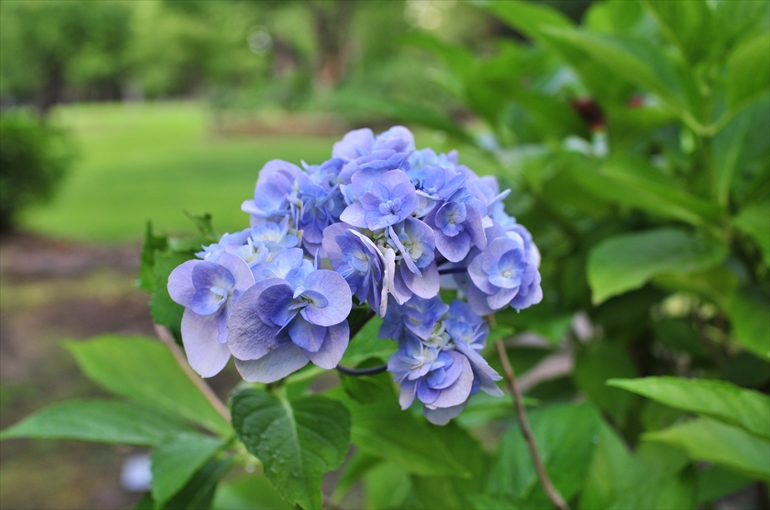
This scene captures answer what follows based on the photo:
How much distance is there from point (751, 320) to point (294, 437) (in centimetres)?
68

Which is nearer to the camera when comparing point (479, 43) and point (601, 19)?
point (601, 19)

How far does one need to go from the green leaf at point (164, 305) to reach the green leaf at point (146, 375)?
41cm

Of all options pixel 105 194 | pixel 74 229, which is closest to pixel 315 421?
pixel 74 229

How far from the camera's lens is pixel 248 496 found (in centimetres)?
94

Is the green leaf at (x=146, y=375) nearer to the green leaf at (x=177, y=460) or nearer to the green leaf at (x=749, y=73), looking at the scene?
the green leaf at (x=177, y=460)

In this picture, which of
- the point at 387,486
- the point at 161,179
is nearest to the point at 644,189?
the point at 387,486

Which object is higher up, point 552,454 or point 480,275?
point 480,275

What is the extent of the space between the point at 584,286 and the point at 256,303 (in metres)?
0.90

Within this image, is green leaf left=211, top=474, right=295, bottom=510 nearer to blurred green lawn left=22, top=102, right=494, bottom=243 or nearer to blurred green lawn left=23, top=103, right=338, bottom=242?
blurred green lawn left=22, top=102, right=494, bottom=243

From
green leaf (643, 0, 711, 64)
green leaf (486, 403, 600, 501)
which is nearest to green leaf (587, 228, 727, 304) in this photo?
green leaf (486, 403, 600, 501)

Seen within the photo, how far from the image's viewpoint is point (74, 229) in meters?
7.12

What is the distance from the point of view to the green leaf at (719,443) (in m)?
0.76

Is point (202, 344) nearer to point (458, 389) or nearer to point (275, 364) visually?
point (275, 364)

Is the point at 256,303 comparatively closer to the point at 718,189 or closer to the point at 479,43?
the point at 718,189
